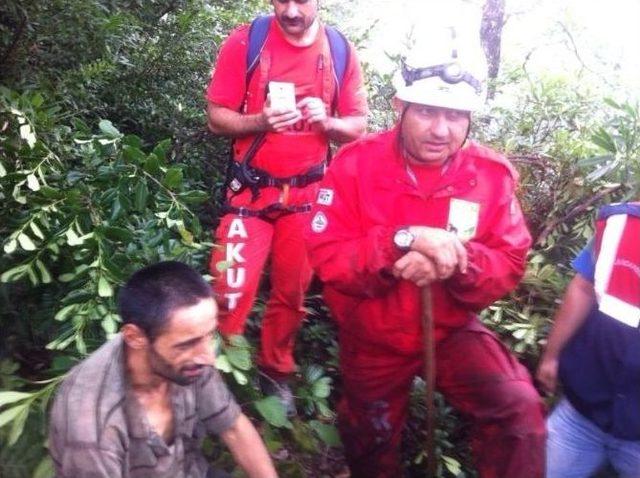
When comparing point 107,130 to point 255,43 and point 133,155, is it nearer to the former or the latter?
point 133,155

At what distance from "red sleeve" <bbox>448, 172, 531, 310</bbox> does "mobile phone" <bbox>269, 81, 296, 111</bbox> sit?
1114 mm

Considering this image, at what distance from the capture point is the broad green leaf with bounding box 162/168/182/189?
3.21 metres

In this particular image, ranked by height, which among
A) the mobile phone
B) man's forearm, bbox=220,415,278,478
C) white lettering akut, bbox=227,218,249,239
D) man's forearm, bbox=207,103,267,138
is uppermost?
the mobile phone

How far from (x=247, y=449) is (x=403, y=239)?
3.03 ft

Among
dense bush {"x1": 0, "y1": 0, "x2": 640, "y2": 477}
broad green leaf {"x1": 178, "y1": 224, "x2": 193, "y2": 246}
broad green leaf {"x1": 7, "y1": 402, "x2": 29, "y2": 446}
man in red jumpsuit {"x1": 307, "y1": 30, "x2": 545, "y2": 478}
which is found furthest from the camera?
broad green leaf {"x1": 178, "y1": 224, "x2": 193, "y2": 246}

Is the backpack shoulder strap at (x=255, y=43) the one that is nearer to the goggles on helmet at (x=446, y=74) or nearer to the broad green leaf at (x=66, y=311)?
the goggles on helmet at (x=446, y=74)

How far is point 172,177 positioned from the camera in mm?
3223

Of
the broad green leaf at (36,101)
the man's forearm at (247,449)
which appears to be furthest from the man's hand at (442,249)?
the broad green leaf at (36,101)

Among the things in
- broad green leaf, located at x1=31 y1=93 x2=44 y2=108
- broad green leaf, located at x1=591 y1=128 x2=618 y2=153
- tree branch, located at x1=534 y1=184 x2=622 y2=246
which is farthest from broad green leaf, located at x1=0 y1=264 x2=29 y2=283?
broad green leaf, located at x1=591 y1=128 x2=618 y2=153

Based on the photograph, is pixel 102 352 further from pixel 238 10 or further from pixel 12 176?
pixel 238 10

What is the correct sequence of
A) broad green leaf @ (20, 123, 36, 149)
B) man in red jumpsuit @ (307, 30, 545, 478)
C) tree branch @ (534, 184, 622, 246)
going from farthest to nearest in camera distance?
tree branch @ (534, 184, 622, 246) → broad green leaf @ (20, 123, 36, 149) → man in red jumpsuit @ (307, 30, 545, 478)

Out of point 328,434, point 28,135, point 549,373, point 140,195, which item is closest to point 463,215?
point 549,373

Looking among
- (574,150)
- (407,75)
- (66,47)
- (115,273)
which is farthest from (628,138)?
(66,47)

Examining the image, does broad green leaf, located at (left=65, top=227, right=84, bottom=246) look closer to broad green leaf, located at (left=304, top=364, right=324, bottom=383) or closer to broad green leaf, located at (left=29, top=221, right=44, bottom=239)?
broad green leaf, located at (left=29, top=221, right=44, bottom=239)
